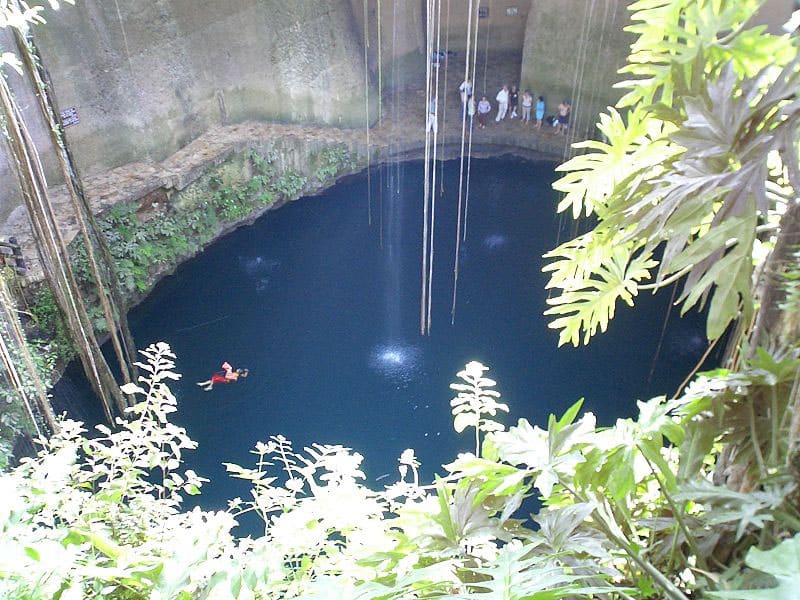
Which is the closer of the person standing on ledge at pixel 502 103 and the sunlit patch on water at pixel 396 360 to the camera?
the sunlit patch on water at pixel 396 360

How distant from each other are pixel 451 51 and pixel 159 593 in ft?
32.9

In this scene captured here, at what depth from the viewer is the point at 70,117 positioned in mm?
6090

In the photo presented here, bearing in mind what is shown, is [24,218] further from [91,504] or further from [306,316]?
[91,504]

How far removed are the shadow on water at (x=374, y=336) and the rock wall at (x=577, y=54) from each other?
1.88 metres

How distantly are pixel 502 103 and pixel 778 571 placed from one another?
8.85 meters

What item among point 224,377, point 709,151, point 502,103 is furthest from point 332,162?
point 709,151

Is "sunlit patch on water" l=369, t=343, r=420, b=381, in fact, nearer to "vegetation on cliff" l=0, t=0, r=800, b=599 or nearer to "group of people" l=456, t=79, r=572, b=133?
"vegetation on cliff" l=0, t=0, r=800, b=599

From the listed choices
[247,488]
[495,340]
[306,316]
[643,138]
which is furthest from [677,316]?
[643,138]

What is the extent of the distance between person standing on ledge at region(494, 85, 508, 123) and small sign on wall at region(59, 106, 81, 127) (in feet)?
17.5

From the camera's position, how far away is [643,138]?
1667 millimetres

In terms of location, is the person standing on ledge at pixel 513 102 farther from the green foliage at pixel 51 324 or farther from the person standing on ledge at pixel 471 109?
the green foliage at pixel 51 324

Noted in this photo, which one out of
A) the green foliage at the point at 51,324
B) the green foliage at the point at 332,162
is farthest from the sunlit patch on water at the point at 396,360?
the green foliage at the point at 332,162

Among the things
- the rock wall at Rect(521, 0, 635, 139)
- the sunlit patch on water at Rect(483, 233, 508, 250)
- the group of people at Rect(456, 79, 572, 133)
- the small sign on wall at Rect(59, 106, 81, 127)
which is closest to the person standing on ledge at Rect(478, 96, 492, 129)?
the group of people at Rect(456, 79, 572, 133)

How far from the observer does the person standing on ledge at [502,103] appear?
8812 millimetres
